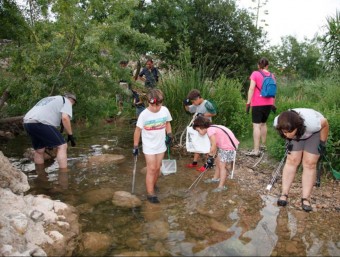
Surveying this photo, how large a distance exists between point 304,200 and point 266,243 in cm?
120

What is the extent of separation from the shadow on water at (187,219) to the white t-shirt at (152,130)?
2.74 feet

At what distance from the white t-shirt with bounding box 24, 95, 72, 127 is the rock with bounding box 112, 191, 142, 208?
1875mm

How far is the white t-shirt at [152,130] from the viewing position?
204 inches

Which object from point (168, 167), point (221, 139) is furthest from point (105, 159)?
point (221, 139)

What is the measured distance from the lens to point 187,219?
4.68m

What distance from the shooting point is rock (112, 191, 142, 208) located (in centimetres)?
518

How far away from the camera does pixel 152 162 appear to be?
17.3 ft

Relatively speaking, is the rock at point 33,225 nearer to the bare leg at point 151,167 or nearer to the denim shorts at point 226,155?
the bare leg at point 151,167

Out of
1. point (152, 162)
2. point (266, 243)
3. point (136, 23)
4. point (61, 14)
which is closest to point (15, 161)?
point (61, 14)

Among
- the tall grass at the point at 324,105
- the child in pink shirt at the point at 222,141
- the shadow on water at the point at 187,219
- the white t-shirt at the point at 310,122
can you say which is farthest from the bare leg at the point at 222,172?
the tall grass at the point at 324,105

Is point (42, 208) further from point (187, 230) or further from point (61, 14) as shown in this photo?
point (61, 14)

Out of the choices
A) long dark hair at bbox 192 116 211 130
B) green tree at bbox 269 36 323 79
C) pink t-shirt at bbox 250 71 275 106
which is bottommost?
long dark hair at bbox 192 116 211 130

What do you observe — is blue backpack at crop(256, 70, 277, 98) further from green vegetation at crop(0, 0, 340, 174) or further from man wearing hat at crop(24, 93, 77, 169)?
man wearing hat at crop(24, 93, 77, 169)

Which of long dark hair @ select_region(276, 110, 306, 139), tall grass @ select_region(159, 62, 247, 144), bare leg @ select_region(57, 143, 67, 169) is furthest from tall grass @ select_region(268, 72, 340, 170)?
bare leg @ select_region(57, 143, 67, 169)
